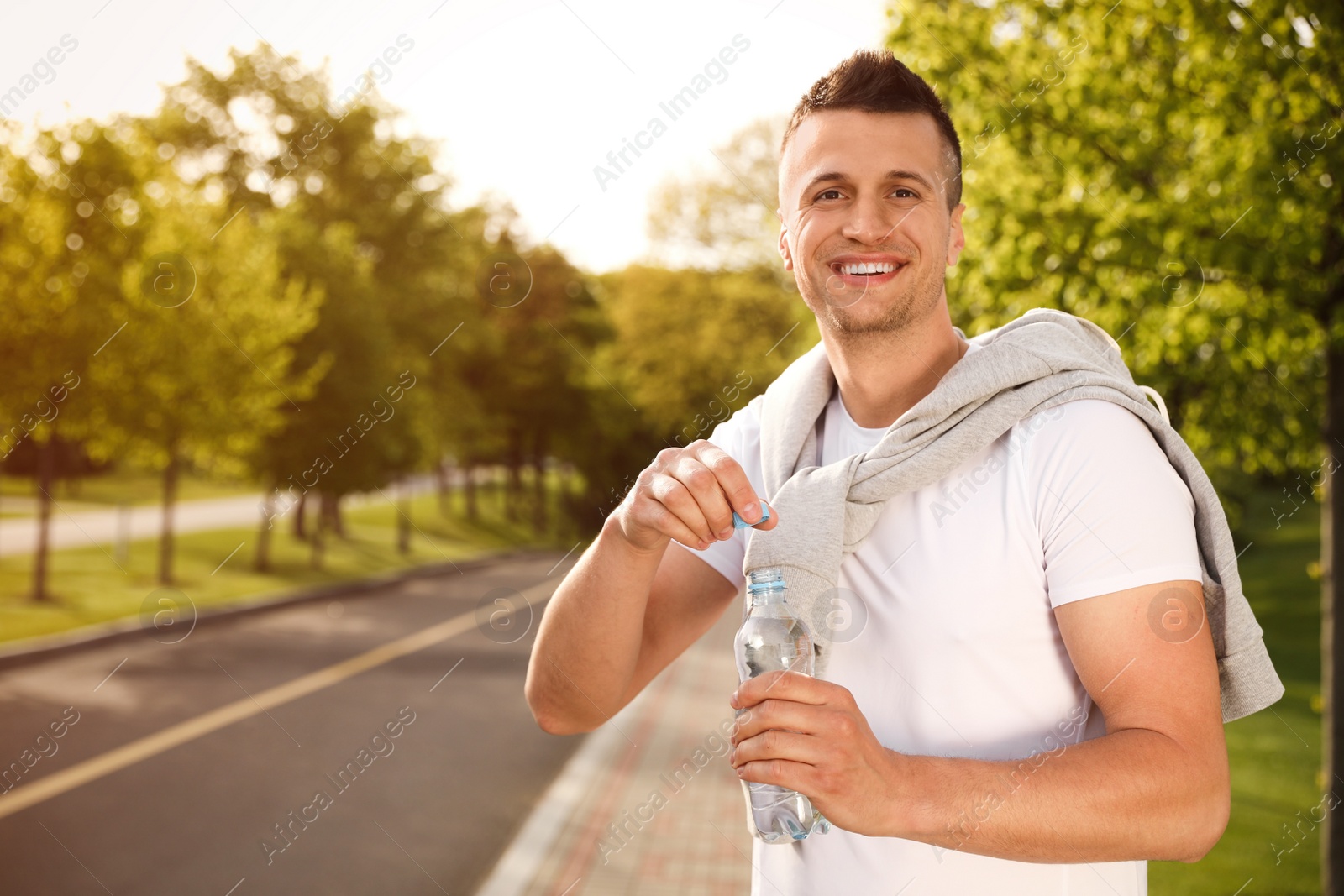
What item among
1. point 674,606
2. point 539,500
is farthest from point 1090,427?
point 539,500

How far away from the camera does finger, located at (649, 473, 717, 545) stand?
1.74 meters

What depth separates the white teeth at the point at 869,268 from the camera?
208 cm

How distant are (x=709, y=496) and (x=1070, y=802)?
70 centimetres

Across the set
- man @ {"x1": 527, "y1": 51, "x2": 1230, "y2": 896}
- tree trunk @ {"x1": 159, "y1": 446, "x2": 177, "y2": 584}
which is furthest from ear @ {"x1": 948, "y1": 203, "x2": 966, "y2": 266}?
tree trunk @ {"x1": 159, "y1": 446, "x2": 177, "y2": 584}

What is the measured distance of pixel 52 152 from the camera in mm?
16047

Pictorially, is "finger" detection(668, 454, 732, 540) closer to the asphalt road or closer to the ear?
the ear

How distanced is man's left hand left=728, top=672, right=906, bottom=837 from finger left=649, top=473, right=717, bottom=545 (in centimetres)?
32

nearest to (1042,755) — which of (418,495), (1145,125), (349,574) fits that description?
(1145,125)

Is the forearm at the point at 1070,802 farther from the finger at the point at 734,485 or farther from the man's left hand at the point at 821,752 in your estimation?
the finger at the point at 734,485

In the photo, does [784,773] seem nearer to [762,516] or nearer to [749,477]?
[762,516]

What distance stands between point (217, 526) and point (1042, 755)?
3137 centimetres

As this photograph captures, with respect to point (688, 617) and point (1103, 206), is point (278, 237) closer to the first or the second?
point (1103, 206)

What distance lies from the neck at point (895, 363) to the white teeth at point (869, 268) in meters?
0.12

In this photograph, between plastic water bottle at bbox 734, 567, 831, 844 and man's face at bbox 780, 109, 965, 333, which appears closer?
plastic water bottle at bbox 734, 567, 831, 844
